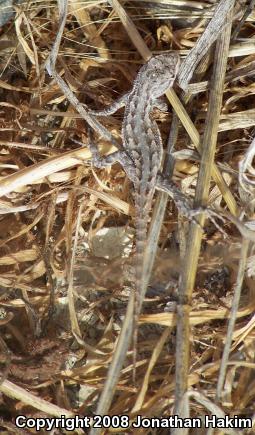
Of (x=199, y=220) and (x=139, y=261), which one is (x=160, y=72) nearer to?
(x=199, y=220)

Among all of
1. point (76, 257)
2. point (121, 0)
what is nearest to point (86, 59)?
point (121, 0)

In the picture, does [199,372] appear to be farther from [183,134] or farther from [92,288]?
[183,134]

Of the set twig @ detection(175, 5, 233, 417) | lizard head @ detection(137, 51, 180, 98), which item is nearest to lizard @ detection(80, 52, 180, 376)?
lizard head @ detection(137, 51, 180, 98)

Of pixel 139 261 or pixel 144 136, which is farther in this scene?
pixel 144 136

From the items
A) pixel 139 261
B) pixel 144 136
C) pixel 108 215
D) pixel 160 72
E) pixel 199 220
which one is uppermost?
pixel 160 72

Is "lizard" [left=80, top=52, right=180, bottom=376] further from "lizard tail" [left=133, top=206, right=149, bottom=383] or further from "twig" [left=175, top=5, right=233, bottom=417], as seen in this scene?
"twig" [left=175, top=5, right=233, bottom=417]

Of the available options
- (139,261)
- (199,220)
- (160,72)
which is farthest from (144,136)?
(139,261)

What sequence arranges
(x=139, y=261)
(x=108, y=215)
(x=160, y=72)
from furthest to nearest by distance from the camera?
(x=108, y=215) < (x=160, y=72) < (x=139, y=261)
